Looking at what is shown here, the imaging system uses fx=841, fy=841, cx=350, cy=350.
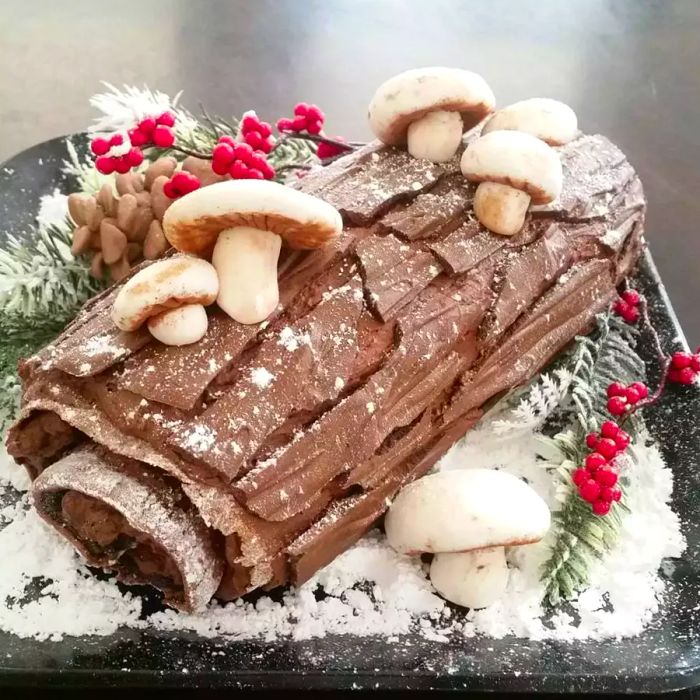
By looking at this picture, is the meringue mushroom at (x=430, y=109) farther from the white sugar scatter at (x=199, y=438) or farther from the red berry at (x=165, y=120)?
the white sugar scatter at (x=199, y=438)

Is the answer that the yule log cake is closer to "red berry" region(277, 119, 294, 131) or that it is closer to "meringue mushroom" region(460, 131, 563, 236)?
"meringue mushroom" region(460, 131, 563, 236)

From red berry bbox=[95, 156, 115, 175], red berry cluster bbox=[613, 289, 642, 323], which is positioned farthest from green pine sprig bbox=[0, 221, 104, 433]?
red berry cluster bbox=[613, 289, 642, 323]

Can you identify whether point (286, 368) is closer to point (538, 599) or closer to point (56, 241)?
point (538, 599)

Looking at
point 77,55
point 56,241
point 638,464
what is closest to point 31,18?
point 77,55

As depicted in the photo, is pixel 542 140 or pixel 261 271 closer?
pixel 261 271

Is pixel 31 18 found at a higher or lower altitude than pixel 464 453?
higher

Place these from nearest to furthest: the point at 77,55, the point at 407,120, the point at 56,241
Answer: the point at 407,120 < the point at 56,241 < the point at 77,55

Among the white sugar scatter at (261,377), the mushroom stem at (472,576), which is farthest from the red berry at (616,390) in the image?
the white sugar scatter at (261,377)
